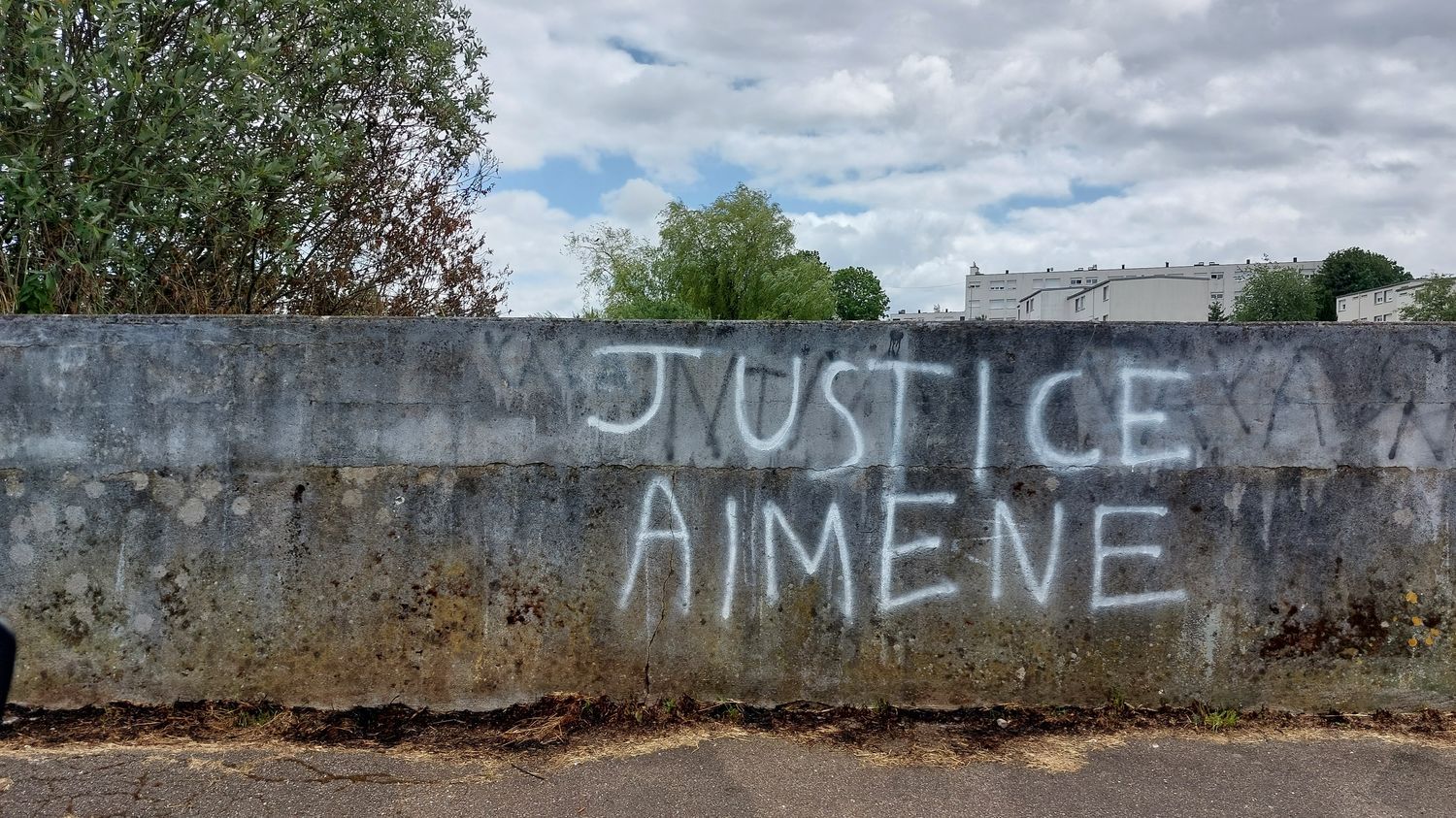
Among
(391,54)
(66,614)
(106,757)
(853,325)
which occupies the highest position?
(391,54)

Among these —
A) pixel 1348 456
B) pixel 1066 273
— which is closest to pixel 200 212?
pixel 1348 456

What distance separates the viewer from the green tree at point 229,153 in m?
4.40

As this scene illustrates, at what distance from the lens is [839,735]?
3.37m

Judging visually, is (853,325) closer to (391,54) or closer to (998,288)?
(391,54)

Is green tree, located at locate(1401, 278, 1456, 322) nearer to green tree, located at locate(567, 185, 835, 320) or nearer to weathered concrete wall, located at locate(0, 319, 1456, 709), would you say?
green tree, located at locate(567, 185, 835, 320)

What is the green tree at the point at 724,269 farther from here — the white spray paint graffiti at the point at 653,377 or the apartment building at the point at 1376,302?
the apartment building at the point at 1376,302

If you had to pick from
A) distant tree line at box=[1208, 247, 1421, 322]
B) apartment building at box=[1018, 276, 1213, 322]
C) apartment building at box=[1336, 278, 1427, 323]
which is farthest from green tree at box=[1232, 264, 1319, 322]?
apartment building at box=[1018, 276, 1213, 322]

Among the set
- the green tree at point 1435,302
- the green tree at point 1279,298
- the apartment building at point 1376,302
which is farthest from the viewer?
the apartment building at point 1376,302

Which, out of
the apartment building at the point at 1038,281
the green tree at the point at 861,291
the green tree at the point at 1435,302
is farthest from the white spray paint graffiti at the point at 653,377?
the apartment building at the point at 1038,281

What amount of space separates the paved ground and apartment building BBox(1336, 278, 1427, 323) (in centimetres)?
6017

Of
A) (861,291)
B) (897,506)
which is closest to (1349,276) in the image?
(861,291)

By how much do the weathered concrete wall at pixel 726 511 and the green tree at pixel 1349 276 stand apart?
61.3 metres

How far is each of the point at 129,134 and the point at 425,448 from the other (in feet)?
9.76

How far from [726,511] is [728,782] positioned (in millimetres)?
1005
